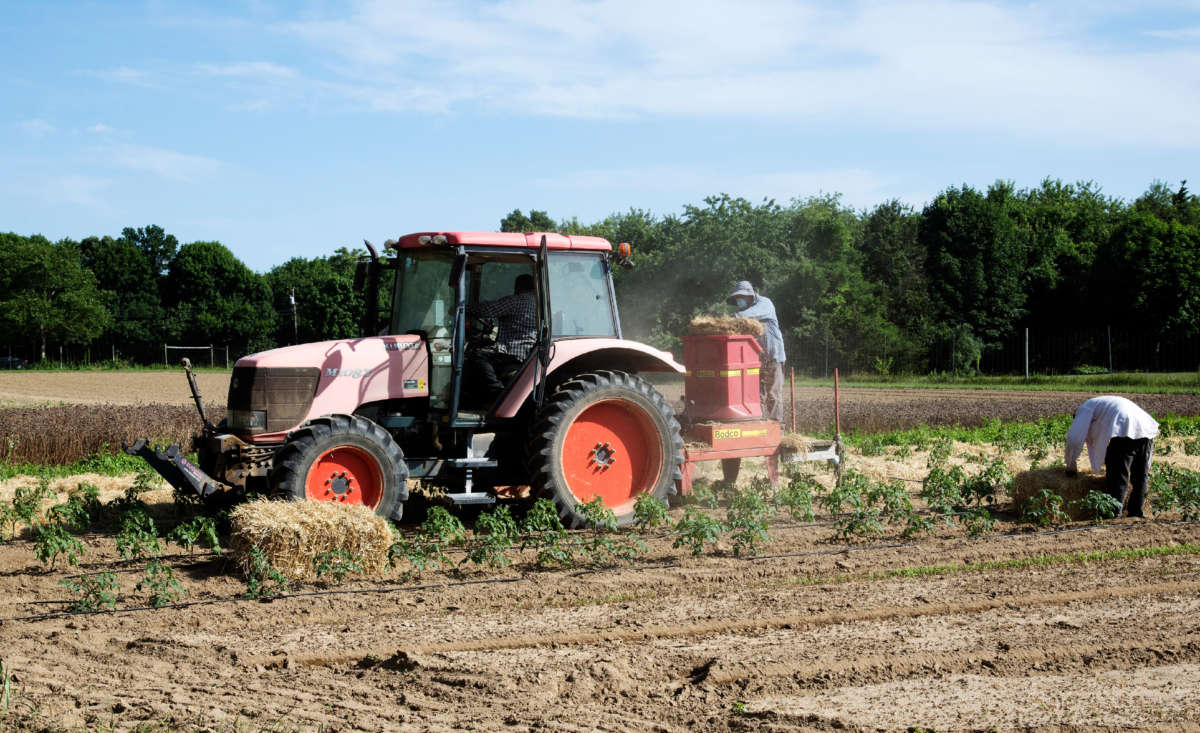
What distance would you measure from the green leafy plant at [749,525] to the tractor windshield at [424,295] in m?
2.70

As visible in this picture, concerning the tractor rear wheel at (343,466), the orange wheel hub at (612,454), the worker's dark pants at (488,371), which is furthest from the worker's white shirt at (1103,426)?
the tractor rear wheel at (343,466)

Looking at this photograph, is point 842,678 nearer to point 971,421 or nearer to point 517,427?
point 517,427

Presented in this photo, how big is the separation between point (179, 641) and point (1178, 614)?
529 centimetres

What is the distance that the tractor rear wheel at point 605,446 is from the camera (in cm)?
762

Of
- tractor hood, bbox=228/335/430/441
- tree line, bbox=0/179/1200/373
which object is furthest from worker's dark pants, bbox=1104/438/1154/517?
tree line, bbox=0/179/1200/373

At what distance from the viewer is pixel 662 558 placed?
6.88 metres

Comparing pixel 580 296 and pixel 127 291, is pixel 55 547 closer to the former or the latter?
pixel 580 296

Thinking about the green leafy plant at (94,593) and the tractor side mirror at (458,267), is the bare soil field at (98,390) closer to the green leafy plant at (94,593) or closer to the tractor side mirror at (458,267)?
the tractor side mirror at (458,267)

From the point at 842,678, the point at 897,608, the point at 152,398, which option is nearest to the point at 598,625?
the point at 842,678

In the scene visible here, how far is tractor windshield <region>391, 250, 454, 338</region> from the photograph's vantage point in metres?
7.83

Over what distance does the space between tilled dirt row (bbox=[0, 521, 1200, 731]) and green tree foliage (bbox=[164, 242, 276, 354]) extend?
55912mm

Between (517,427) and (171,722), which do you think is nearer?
(171,722)

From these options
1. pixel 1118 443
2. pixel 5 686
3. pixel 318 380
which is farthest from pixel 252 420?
pixel 1118 443

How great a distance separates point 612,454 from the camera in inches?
320
